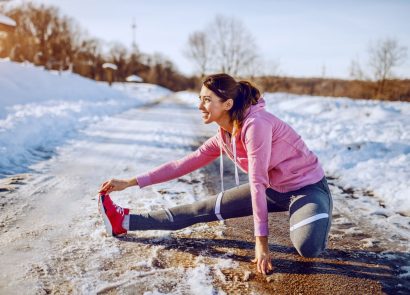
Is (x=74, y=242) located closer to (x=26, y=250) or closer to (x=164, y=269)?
(x=26, y=250)

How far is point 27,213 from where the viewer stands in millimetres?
2900

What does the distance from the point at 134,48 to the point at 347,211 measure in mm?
69692

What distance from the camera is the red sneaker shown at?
2496mm

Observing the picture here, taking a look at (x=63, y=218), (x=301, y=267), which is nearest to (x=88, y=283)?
(x=63, y=218)

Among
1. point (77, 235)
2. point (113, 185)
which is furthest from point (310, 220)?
point (77, 235)

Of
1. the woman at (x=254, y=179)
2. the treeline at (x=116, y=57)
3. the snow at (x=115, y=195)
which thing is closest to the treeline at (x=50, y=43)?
the treeline at (x=116, y=57)

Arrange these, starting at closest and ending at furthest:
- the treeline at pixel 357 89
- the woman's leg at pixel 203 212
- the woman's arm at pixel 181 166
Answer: the woman's leg at pixel 203 212, the woman's arm at pixel 181 166, the treeline at pixel 357 89

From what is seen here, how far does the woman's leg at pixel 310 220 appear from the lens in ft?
6.68

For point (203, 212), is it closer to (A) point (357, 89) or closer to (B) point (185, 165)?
(B) point (185, 165)

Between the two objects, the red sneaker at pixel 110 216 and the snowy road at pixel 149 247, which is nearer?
the snowy road at pixel 149 247

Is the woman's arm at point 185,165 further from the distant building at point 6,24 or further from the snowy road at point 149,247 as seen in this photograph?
the distant building at point 6,24

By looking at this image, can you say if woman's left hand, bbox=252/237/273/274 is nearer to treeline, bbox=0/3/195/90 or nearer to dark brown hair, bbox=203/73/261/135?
dark brown hair, bbox=203/73/261/135

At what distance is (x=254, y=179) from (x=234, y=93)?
58 centimetres

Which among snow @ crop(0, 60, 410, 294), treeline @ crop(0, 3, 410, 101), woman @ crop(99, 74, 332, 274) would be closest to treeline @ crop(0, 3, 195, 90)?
treeline @ crop(0, 3, 410, 101)
